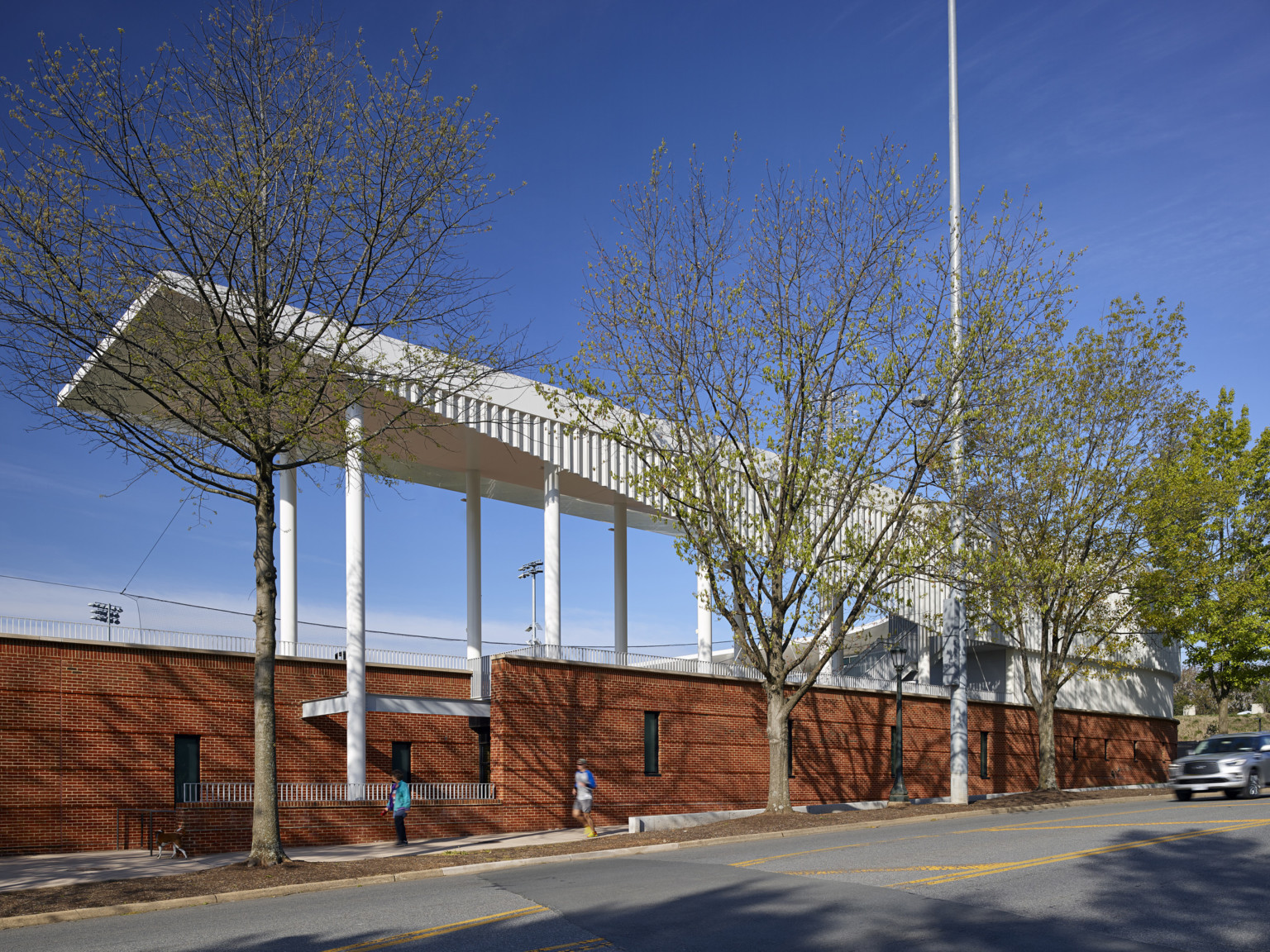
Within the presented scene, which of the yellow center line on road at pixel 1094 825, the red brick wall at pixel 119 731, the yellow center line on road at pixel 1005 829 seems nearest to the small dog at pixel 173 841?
the red brick wall at pixel 119 731

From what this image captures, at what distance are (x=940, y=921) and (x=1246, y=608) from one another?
3602cm

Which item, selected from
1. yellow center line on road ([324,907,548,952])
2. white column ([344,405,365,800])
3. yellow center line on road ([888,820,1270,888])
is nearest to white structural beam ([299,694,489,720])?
white column ([344,405,365,800])

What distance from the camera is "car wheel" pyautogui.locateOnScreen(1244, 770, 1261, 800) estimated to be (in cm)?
2462

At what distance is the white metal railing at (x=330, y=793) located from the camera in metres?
22.0

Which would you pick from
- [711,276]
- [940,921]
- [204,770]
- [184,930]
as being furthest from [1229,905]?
[204,770]

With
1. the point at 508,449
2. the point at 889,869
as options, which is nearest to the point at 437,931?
the point at 889,869

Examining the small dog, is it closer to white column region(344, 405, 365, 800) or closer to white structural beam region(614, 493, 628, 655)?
white column region(344, 405, 365, 800)

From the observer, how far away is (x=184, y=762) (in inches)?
939

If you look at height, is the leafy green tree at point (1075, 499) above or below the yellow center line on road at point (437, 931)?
above

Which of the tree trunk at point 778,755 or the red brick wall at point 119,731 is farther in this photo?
the tree trunk at point 778,755

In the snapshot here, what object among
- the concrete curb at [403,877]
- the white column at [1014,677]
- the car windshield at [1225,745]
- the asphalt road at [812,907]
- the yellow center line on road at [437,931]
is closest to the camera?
the asphalt road at [812,907]

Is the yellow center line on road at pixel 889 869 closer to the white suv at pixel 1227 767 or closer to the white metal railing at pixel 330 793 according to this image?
the white metal railing at pixel 330 793

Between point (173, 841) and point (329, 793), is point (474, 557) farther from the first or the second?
point (173, 841)

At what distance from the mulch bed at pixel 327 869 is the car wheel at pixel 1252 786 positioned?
6.69m
